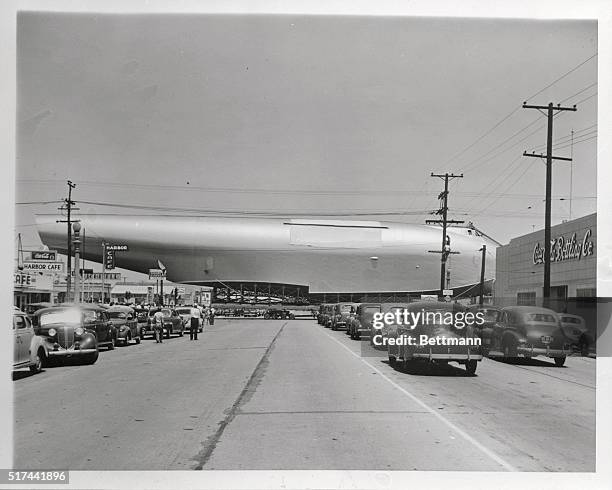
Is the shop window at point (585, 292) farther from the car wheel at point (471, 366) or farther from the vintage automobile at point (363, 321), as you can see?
the car wheel at point (471, 366)

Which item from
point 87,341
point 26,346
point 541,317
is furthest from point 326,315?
point 26,346

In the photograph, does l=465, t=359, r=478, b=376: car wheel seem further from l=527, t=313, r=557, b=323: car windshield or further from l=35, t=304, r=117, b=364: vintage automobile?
l=35, t=304, r=117, b=364: vintage automobile

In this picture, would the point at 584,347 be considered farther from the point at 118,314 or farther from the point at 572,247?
the point at 118,314

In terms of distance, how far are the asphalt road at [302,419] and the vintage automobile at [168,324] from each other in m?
16.0

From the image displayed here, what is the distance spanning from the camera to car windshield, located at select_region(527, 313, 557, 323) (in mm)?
19406

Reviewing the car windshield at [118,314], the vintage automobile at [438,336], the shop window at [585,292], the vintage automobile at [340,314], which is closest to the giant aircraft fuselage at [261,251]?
the vintage automobile at [340,314]

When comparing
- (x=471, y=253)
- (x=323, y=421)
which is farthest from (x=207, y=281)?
(x=323, y=421)

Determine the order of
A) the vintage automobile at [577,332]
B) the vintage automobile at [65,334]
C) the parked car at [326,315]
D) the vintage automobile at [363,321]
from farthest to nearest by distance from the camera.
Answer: the parked car at [326,315], the vintage automobile at [363,321], the vintage automobile at [577,332], the vintage automobile at [65,334]

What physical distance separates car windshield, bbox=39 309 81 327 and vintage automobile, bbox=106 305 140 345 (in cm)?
808

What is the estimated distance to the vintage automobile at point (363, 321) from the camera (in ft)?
84.7

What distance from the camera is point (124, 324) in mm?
27422

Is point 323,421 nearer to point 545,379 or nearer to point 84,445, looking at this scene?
point 84,445

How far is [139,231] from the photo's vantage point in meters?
72.2

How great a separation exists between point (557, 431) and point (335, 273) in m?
54.4
